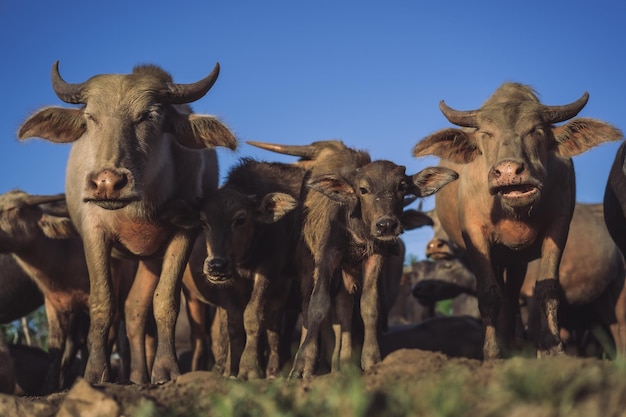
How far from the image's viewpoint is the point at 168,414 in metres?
4.53

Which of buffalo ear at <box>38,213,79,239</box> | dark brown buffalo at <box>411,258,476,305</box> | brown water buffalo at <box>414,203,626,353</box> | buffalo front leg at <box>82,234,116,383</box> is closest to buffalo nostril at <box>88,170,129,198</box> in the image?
buffalo front leg at <box>82,234,116,383</box>

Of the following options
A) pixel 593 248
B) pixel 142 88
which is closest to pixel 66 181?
pixel 142 88

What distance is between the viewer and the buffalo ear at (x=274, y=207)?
27.8 feet

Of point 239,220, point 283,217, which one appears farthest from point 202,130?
point 283,217

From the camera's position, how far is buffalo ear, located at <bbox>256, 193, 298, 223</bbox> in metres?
8.47

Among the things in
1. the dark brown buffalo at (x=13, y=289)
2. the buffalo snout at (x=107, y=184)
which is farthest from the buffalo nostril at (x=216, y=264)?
the dark brown buffalo at (x=13, y=289)

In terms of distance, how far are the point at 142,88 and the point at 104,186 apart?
1.24 metres

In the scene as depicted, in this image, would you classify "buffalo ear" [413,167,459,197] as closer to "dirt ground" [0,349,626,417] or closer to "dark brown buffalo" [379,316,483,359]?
"dirt ground" [0,349,626,417]

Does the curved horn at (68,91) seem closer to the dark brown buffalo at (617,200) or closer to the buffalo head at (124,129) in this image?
the buffalo head at (124,129)

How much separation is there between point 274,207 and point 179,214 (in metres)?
1.02

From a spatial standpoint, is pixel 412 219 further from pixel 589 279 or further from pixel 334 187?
pixel 589 279

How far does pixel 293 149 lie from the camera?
10156 millimetres

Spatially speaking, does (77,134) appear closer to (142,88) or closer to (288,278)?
(142,88)

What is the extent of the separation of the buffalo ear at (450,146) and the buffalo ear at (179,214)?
2273 mm
